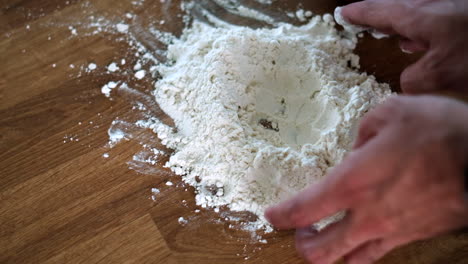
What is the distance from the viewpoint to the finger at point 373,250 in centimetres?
59

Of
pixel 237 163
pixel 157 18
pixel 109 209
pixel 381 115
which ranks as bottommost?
pixel 109 209

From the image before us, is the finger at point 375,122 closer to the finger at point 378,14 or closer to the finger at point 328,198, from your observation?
the finger at point 328,198

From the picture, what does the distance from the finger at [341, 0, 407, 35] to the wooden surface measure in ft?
0.41

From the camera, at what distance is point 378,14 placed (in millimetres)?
795

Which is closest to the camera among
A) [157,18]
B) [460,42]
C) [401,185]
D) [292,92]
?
[401,185]

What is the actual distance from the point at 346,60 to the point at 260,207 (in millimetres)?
373

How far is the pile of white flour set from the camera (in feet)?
2.58

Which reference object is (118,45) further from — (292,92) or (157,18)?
(292,92)

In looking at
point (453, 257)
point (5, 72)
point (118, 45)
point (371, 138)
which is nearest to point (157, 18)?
point (118, 45)

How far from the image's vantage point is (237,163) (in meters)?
0.79

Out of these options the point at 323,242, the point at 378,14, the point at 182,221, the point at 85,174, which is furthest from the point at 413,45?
the point at 85,174

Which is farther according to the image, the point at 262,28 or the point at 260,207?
the point at 262,28

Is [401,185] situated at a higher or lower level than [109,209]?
higher

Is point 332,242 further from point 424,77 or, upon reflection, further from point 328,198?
point 424,77
